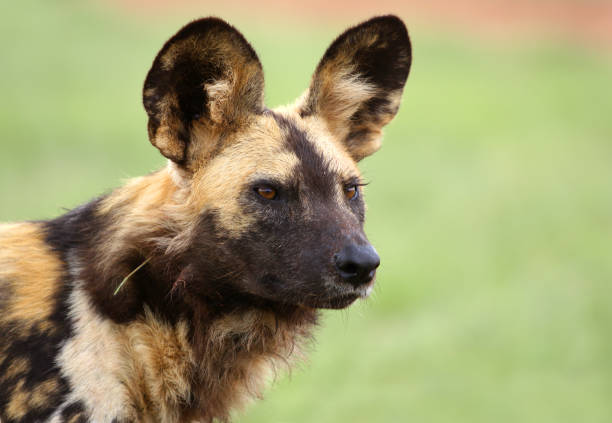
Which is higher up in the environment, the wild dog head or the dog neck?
the wild dog head

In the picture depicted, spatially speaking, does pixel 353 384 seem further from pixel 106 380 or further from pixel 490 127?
pixel 490 127

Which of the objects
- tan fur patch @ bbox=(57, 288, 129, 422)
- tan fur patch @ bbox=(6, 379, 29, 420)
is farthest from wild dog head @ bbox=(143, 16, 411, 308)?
tan fur patch @ bbox=(6, 379, 29, 420)

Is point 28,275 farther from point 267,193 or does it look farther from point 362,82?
point 362,82

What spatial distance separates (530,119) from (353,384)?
9527 millimetres

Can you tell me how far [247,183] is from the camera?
3.23 meters

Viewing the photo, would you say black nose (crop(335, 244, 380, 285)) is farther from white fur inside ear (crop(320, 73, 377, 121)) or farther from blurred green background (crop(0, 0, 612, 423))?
white fur inside ear (crop(320, 73, 377, 121))

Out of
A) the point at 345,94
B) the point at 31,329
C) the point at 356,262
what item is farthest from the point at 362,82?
the point at 31,329

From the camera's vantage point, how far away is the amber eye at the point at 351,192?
3.43 m

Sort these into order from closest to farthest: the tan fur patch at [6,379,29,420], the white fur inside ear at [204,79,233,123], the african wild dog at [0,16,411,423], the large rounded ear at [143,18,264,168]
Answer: the tan fur patch at [6,379,29,420], the african wild dog at [0,16,411,423], the large rounded ear at [143,18,264,168], the white fur inside ear at [204,79,233,123]

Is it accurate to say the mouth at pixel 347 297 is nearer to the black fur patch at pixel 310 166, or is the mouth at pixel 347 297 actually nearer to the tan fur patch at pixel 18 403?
the black fur patch at pixel 310 166

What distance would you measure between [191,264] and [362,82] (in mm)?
1193

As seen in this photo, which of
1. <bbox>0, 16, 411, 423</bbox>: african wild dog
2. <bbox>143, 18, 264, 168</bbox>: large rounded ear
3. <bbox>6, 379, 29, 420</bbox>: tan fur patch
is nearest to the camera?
<bbox>6, 379, 29, 420</bbox>: tan fur patch

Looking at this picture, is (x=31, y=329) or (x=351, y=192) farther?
(x=351, y=192)

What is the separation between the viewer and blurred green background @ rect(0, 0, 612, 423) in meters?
6.37
